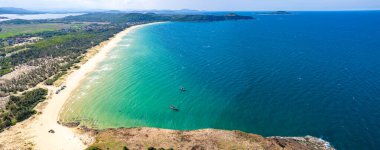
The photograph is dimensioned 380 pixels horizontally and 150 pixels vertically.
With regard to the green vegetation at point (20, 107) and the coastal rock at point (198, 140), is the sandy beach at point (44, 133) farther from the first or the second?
the coastal rock at point (198, 140)

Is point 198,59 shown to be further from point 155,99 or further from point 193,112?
point 193,112

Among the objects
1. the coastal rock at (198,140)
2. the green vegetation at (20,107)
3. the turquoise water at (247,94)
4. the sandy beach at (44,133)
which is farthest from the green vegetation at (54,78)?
the coastal rock at (198,140)

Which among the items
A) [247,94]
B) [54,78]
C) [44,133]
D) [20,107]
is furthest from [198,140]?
[54,78]

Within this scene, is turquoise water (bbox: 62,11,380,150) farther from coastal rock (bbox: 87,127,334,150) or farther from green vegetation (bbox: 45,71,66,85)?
green vegetation (bbox: 45,71,66,85)

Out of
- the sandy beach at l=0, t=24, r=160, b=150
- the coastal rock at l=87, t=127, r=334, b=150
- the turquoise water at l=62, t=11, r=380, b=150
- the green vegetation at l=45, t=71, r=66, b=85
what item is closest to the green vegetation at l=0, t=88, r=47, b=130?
the sandy beach at l=0, t=24, r=160, b=150

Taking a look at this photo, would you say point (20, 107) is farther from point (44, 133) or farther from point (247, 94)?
point (247, 94)
